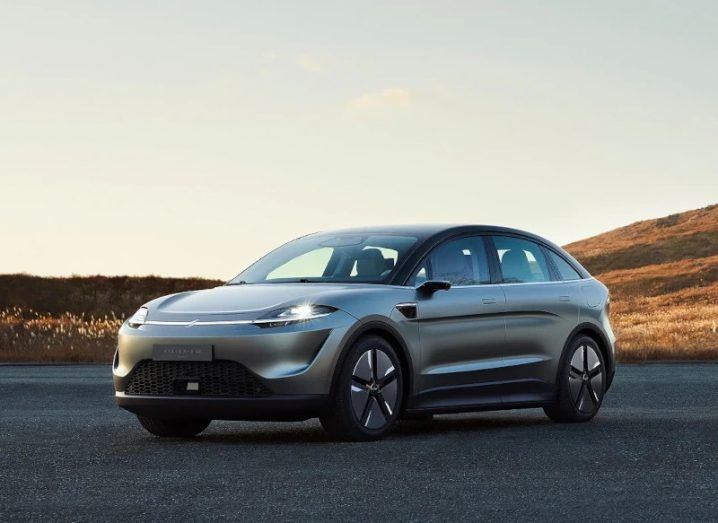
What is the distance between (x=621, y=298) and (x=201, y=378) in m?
60.9

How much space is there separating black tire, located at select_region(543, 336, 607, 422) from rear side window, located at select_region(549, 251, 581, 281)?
603mm

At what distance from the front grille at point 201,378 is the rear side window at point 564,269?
12.6ft

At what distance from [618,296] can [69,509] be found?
65.5 m

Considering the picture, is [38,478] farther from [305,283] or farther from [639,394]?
[639,394]

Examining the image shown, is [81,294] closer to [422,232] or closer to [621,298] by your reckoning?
[621,298]

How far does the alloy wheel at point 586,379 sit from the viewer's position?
1200 cm

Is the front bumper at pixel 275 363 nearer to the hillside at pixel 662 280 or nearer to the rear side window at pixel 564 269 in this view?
the rear side window at pixel 564 269

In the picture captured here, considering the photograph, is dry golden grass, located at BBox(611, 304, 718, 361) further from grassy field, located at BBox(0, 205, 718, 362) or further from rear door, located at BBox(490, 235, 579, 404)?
rear door, located at BBox(490, 235, 579, 404)

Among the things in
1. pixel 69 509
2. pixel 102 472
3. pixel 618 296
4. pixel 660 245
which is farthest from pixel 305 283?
pixel 660 245

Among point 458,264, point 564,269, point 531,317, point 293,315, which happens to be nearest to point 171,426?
point 293,315

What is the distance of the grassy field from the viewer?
1071 inches

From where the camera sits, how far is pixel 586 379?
12.2m

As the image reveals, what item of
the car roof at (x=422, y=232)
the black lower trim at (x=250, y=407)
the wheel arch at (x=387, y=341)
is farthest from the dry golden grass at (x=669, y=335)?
the black lower trim at (x=250, y=407)

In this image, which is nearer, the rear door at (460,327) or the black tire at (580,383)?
the rear door at (460,327)
